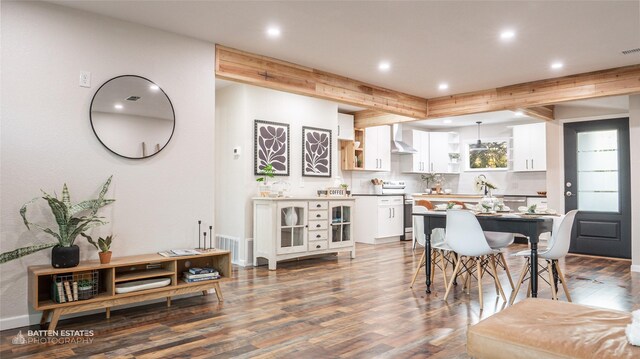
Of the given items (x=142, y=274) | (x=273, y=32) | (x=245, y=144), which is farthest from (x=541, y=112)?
(x=142, y=274)

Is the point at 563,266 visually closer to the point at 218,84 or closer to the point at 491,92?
the point at 491,92

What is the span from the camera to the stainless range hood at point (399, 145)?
8.62 metres

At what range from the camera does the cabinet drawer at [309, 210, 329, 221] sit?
570cm

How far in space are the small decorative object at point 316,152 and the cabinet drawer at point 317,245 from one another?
1.09 meters

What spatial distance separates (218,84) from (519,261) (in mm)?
5088

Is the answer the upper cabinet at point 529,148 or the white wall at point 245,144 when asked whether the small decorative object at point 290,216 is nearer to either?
the white wall at point 245,144

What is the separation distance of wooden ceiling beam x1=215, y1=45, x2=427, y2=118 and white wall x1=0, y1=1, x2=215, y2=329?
0.80 feet

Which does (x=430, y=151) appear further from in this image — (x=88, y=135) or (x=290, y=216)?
(x=88, y=135)

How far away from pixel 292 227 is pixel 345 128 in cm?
280

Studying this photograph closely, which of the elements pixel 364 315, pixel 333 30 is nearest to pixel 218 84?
pixel 333 30

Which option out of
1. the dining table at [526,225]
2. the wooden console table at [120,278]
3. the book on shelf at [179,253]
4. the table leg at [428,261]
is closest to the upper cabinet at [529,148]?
the dining table at [526,225]

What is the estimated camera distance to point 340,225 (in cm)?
608

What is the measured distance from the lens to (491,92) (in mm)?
5957

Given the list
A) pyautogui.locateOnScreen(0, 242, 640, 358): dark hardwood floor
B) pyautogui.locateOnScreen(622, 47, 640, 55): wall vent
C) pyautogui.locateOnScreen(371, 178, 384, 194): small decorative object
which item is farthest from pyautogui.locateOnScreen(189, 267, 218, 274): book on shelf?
pyautogui.locateOnScreen(371, 178, 384, 194): small decorative object
